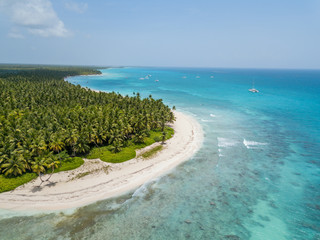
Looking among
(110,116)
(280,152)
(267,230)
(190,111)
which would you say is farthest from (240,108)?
(267,230)

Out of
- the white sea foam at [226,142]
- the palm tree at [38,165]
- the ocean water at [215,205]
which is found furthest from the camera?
the white sea foam at [226,142]

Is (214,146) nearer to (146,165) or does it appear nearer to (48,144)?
(146,165)

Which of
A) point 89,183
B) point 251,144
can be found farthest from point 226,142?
point 89,183

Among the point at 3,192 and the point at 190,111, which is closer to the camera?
the point at 3,192

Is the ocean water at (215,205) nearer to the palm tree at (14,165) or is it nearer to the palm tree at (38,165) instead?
the palm tree at (38,165)

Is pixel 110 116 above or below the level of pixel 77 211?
above

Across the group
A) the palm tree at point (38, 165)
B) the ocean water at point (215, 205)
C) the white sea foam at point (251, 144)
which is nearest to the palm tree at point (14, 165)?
the palm tree at point (38, 165)

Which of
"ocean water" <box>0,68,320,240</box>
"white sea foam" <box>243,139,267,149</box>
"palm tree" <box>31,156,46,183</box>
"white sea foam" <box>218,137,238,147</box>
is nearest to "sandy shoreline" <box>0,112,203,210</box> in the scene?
"ocean water" <box>0,68,320,240</box>

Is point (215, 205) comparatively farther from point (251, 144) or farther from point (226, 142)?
point (251, 144)
